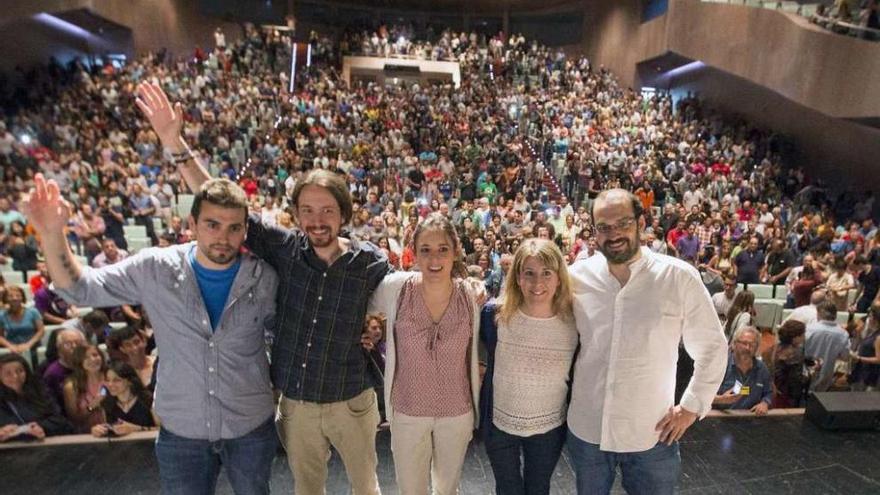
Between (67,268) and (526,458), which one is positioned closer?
(67,268)

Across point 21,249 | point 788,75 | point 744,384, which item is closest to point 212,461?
point 744,384

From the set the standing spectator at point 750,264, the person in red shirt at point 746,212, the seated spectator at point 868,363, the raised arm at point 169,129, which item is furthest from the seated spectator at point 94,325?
the person in red shirt at point 746,212

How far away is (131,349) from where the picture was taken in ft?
10.4

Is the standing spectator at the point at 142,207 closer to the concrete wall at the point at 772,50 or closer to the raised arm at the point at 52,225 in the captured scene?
the raised arm at the point at 52,225

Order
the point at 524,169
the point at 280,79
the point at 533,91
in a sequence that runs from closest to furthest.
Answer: the point at 524,169
the point at 280,79
the point at 533,91

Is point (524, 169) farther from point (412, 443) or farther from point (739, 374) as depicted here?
point (412, 443)

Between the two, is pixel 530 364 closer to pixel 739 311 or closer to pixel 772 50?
pixel 739 311

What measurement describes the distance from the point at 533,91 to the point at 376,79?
6.31 meters

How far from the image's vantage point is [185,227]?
655 centimetres

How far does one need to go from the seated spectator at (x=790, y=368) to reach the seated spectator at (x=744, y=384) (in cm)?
37

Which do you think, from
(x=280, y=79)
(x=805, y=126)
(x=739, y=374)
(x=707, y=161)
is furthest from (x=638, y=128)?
(x=739, y=374)

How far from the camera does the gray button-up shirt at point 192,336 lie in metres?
1.59

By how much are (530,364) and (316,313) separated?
29.5 inches

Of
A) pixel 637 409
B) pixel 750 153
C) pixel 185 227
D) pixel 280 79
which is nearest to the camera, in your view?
pixel 637 409
